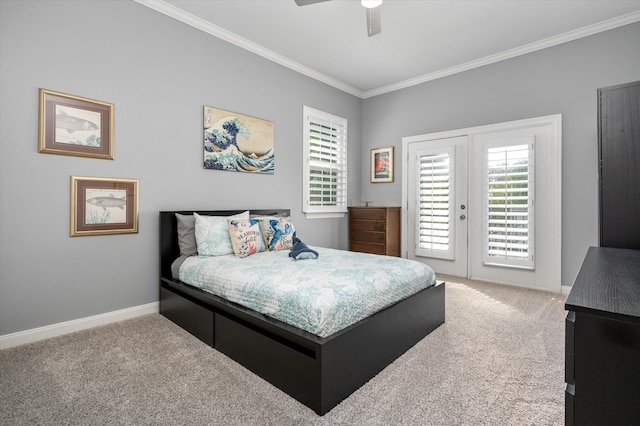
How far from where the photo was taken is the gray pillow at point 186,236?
118 inches

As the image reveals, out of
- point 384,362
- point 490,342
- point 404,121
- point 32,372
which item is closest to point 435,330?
point 490,342

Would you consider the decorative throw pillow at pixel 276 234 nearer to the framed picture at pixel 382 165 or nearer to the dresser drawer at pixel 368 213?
the dresser drawer at pixel 368 213

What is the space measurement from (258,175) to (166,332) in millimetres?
1998

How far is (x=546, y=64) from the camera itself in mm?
3699

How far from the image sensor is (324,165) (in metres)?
4.75

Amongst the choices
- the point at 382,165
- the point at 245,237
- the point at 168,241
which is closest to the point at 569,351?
the point at 245,237

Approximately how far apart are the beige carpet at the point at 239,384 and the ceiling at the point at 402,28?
116 inches

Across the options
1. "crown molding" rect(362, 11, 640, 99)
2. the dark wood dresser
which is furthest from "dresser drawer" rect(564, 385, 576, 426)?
"crown molding" rect(362, 11, 640, 99)

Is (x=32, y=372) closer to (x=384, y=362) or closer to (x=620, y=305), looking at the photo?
(x=384, y=362)

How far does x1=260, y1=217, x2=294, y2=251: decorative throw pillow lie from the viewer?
3236mm

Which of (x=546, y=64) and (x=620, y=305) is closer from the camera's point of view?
(x=620, y=305)

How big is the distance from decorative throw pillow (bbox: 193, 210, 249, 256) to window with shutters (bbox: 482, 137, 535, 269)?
320 centimetres

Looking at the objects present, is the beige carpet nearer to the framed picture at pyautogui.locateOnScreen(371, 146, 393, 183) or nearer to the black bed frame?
the black bed frame

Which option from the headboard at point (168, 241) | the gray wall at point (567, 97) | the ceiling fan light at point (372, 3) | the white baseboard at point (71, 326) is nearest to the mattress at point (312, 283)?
the headboard at point (168, 241)
